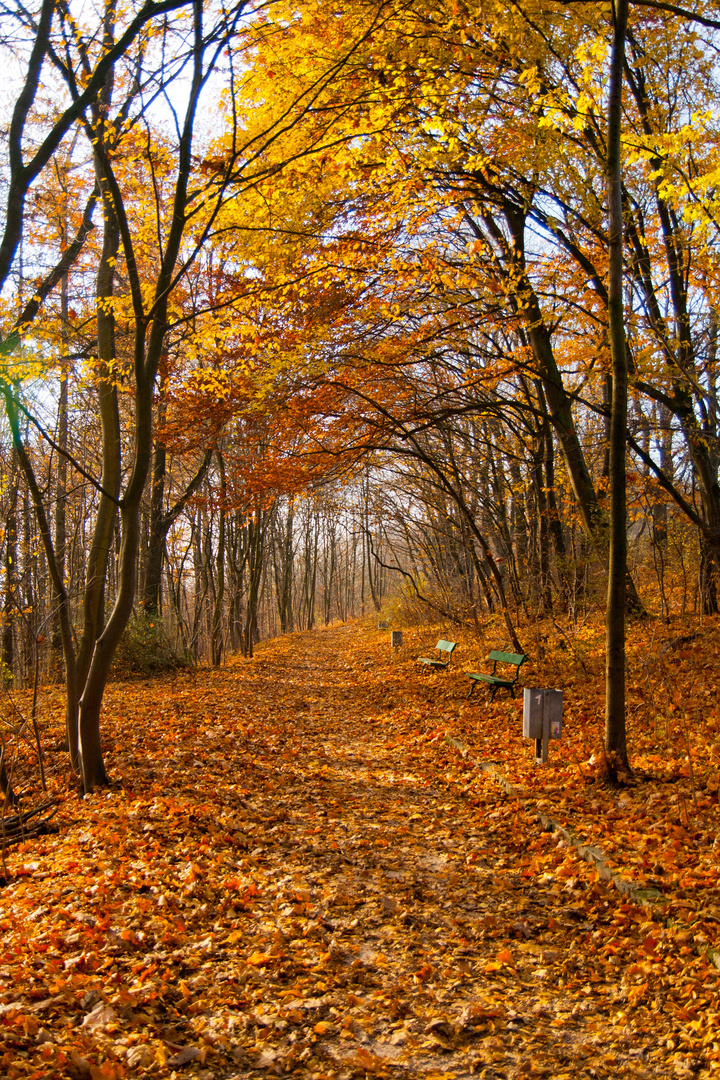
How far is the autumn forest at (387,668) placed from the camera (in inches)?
126

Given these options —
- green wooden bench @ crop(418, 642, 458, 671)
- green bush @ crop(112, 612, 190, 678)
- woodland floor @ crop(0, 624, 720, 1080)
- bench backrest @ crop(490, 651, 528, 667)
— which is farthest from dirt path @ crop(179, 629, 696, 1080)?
green bush @ crop(112, 612, 190, 678)

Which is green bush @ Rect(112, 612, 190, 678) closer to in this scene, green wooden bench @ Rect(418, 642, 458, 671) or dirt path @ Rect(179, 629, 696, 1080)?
green wooden bench @ Rect(418, 642, 458, 671)

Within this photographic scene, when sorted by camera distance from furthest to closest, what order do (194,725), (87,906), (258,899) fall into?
(194,725) → (258,899) → (87,906)

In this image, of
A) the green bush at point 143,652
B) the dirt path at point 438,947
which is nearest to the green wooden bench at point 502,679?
the dirt path at point 438,947

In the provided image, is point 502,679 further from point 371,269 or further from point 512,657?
point 371,269

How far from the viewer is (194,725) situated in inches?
357

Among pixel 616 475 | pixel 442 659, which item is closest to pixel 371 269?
pixel 616 475

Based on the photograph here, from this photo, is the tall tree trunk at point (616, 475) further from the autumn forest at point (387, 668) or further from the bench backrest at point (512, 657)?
the bench backrest at point (512, 657)

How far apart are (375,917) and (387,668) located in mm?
10987

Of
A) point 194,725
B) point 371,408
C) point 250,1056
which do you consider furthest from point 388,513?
point 250,1056

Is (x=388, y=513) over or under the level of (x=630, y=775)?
over

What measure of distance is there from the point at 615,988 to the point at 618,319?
4774 millimetres

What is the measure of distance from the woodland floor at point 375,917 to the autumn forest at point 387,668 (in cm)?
2

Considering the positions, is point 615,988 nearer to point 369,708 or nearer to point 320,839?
point 320,839
